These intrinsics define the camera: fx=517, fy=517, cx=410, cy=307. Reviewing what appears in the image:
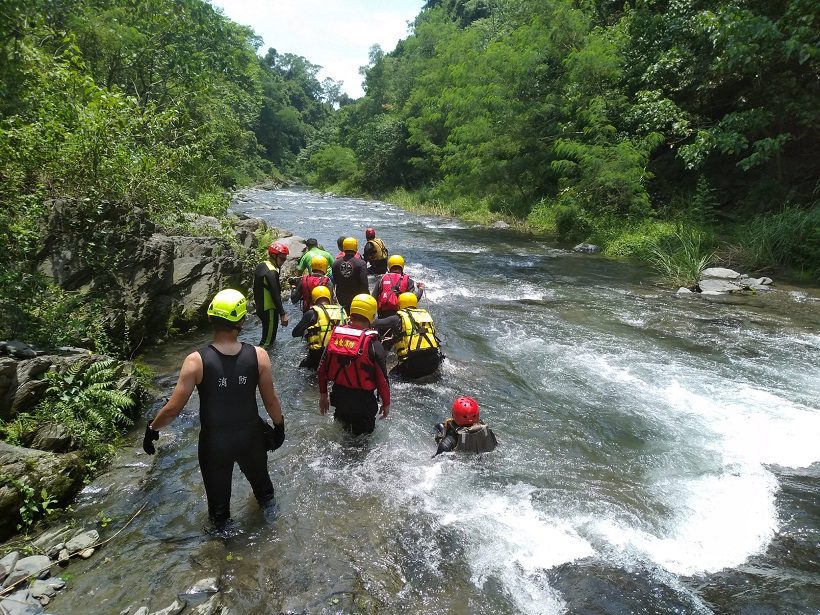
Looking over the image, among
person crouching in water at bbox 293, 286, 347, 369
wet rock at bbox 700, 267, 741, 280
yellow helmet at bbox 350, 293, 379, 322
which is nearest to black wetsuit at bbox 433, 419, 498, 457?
yellow helmet at bbox 350, 293, 379, 322

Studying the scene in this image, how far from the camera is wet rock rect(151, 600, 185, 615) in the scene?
128 inches

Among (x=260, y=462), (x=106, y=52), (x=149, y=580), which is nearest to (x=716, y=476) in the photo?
(x=260, y=462)

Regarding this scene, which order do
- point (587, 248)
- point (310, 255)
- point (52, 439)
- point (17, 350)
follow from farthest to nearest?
point (587, 248)
point (310, 255)
point (17, 350)
point (52, 439)

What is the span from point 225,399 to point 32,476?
1.93m

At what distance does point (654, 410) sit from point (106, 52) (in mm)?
14829

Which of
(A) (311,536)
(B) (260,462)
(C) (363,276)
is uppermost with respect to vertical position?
(C) (363,276)

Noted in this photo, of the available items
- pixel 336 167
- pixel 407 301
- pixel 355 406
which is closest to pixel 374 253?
pixel 407 301

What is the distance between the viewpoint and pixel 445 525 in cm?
439

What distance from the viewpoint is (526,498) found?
189 inches

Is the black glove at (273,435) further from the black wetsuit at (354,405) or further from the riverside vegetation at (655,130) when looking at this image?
the riverside vegetation at (655,130)

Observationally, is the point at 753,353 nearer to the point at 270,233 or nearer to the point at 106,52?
the point at 270,233

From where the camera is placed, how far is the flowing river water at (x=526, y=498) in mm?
3654

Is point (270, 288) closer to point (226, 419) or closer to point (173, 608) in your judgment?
point (226, 419)

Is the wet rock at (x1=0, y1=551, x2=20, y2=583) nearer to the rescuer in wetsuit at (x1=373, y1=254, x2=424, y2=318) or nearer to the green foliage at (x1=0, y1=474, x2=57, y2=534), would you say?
the green foliage at (x1=0, y1=474, x2=57, y2=534)
